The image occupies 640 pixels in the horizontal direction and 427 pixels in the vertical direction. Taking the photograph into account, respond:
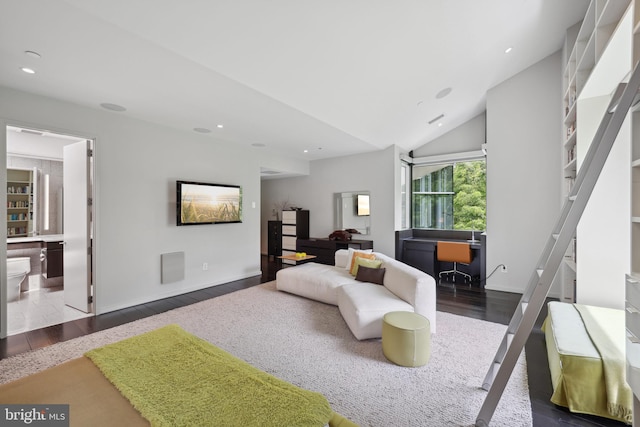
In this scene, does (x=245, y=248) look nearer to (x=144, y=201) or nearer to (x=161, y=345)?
(x=144, y=201)

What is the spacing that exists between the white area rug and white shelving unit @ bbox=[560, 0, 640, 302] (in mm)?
1526

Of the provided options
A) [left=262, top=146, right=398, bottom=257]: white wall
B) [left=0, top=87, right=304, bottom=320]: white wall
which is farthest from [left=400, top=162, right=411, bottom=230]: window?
[left=0, top=87, right=304, bottom=320]: white wall

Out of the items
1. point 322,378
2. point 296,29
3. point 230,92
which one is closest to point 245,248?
point 230,92

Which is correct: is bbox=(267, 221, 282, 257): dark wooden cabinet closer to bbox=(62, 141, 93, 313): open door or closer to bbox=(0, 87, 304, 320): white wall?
bbox=(0, 87, 304, 320): white wall

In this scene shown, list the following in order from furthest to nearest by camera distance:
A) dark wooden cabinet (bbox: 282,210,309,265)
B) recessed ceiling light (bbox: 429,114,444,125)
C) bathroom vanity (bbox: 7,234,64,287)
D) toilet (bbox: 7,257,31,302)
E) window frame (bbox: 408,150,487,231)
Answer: dark wooden cabinet (bbox: 282,210,309,265) < window frame (bbox: 408,150,487,231) < recessed ceiling light (bbox: 429,114,444,125) < bathroom vanity (bbox: 7,234,64,287) < toilet (bbox: 7,257,31,302)

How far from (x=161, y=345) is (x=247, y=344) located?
117 cm

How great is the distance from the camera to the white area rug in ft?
6.17

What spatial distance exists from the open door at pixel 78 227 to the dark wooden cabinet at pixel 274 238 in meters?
4.42

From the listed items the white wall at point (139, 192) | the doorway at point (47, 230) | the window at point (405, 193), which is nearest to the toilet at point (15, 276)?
the doorway at point (47, 230)

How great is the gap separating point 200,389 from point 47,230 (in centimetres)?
652

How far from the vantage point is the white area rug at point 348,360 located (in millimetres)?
1881

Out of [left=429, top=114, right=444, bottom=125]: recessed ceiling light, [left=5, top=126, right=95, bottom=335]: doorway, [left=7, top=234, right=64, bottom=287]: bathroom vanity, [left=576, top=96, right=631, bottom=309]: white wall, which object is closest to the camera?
[left=576, top=96, right=631, bottom=309]: white wall

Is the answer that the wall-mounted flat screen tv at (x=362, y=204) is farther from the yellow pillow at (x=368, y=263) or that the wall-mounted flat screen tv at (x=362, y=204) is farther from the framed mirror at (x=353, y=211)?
the yellow pillow at (x=368, y=263)

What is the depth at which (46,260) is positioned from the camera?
4.91m
